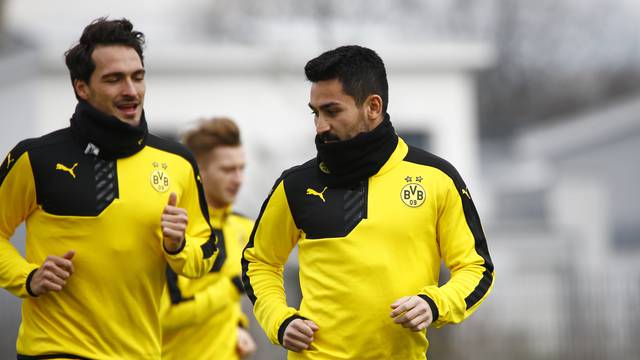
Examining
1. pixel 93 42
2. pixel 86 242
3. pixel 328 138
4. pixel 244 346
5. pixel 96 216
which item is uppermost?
pixel 93 42

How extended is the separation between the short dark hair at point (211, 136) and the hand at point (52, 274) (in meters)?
2.20

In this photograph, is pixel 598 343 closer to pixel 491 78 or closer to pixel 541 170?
pixel 541 170

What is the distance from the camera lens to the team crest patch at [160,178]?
737 cm

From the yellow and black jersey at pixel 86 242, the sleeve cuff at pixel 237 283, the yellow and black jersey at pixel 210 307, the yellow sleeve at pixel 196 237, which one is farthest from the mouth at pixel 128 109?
the sleeve cuff at pixel 237 283

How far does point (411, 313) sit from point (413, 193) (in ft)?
2.16

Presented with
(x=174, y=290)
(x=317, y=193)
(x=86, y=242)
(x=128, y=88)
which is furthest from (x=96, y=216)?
(x=174, y=290)

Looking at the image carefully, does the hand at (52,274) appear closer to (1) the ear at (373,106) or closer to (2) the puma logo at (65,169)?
(2) the puma logo at (65,169)

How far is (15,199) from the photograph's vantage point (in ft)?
23.7

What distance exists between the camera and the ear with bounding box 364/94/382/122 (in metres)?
6.62

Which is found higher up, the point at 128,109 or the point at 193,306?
the point at 128,109

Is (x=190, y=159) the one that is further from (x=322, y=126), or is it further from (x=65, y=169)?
(x=322, y=126)

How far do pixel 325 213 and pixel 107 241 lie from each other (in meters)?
1.22

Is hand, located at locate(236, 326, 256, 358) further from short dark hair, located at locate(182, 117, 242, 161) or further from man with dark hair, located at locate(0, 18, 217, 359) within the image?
man with dark hair, located at locate(0, 18, 217, 359)

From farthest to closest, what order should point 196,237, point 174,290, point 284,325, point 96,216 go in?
point 174,290 < point 196,237 < point 96,216 < point 284,325
